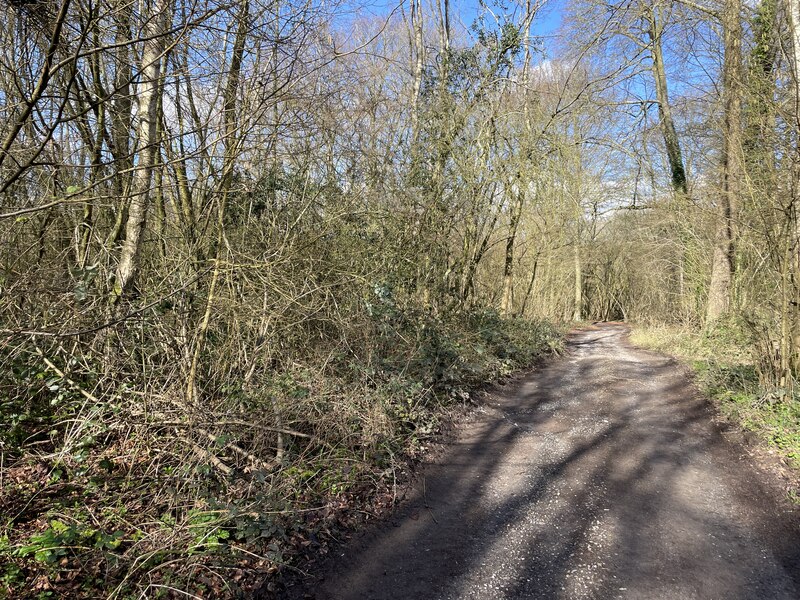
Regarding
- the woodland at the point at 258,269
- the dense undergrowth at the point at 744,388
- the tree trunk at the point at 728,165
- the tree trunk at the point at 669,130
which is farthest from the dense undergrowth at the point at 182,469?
the tree trunk at the point at 669,130

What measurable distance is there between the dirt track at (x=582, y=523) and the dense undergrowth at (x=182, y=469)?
1.56 ft

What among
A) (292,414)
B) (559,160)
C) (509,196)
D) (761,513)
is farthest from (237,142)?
(559,160)

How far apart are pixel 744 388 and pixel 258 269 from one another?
6839 millimetres

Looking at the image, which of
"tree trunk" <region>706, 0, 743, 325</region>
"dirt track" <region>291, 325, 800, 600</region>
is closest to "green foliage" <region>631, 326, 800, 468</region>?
"dirt track" <region>291, 325, 800, 600</region>

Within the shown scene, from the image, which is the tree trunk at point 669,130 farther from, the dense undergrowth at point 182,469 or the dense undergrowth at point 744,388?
the dense undergrowth at point 182,469

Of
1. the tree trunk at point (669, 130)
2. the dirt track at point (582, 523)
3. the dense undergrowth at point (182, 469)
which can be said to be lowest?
the dirt track at point (582, 523)

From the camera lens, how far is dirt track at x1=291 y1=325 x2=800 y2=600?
3078mm

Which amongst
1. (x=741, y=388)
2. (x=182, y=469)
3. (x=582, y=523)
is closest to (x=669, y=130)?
(x=741, y=388)

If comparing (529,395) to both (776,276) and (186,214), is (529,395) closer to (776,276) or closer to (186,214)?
(776,276)

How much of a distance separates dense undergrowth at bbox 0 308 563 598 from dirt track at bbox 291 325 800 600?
48 cm

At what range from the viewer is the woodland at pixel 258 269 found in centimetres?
313

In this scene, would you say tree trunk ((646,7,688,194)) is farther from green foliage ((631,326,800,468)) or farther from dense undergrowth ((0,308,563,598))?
dense undergrowth ((0,308,563,598))

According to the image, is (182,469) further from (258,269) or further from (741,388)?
(741,388)

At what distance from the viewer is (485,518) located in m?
3.93
